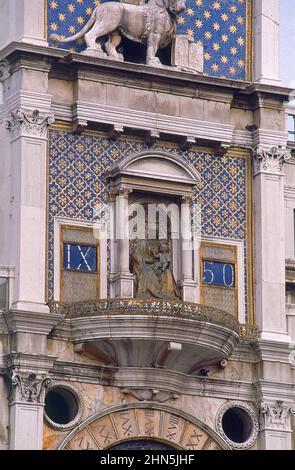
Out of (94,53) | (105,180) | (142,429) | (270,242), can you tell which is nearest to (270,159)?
(270,242)

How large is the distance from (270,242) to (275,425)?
9.81 ft

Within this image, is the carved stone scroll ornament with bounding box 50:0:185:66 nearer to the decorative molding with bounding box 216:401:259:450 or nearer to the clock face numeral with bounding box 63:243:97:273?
the clock face numeral with bounding box 63:243:97:273

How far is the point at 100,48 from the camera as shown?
168ft

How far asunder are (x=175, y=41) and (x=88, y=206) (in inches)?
129

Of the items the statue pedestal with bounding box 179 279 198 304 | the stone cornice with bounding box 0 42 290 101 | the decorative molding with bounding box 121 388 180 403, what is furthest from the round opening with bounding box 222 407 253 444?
the stone cornice with bounding box 0 42 290 101

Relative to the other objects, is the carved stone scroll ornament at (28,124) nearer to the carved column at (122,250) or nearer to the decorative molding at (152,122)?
the decorative molding at (152,122)

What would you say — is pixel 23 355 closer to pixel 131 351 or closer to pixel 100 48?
pixel 131 351

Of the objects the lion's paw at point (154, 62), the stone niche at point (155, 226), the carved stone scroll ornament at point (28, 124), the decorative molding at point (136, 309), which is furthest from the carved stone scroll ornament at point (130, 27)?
the decorative molding at point (136, 309)

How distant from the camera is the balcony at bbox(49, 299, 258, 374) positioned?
49.4 meters

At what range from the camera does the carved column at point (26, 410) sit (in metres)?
48.8

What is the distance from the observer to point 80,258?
1980 inches

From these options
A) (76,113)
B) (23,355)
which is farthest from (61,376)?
(76,113)

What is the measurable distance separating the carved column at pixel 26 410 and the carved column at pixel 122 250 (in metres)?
2.01

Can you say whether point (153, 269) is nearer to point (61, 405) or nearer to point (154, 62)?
point (61, 405)
